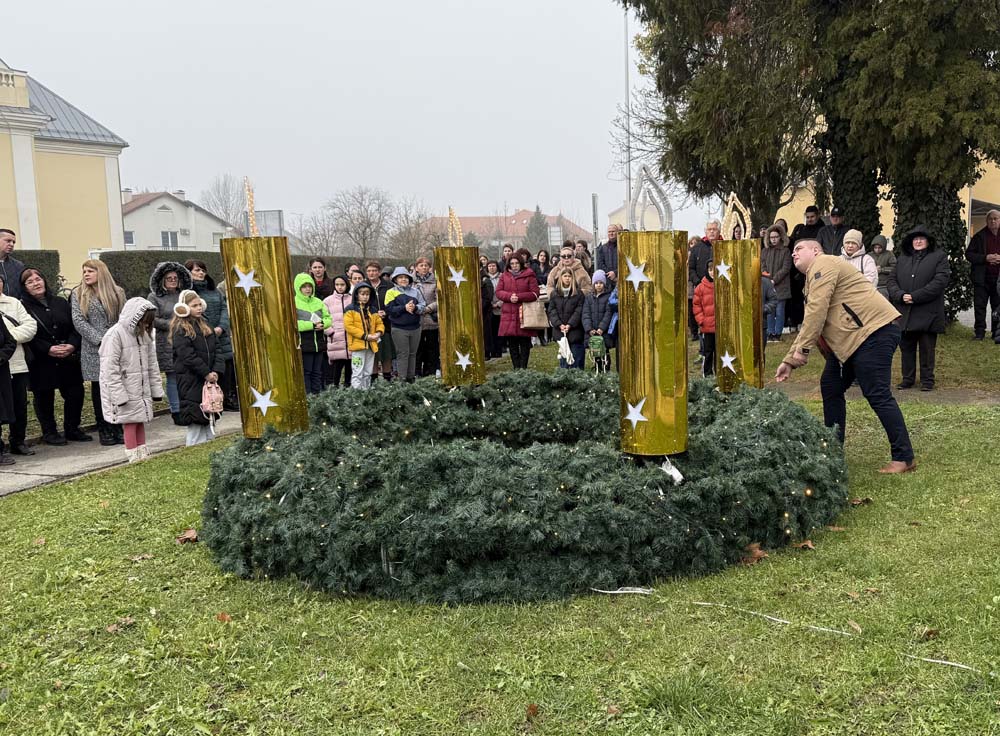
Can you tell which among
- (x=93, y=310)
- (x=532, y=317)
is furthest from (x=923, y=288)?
(x=93, y=310)

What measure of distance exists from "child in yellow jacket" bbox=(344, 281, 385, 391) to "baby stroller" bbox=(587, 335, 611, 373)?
2.99 metres

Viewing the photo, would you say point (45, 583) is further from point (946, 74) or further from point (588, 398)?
point (946, 74)

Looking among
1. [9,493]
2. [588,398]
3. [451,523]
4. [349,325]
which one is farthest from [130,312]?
[451,523]

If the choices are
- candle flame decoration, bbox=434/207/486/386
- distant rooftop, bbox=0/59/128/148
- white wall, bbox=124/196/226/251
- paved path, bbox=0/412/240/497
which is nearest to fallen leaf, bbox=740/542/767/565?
candle flame decoration, bbox=434/207/486/386

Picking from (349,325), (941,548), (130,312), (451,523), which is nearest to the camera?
(451,523)

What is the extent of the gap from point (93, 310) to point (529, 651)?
24.4 ft

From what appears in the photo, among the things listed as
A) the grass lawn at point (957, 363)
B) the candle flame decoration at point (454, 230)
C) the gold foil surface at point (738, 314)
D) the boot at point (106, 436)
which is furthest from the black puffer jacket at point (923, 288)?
the boot at point (106, 436)

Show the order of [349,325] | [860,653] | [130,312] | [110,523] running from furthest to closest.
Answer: [349,325], [130,312], [110,523], [860,653]

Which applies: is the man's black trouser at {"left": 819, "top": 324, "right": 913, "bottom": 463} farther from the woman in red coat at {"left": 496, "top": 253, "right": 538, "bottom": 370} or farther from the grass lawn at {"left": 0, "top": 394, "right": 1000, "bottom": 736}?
the woman in red coat at {"left": 496, "top": 253, "right": 538, "bottom": 370}

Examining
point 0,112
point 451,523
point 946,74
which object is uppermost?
point 0,112

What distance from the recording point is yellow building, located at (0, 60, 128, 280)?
108 ft

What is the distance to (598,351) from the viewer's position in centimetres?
1241

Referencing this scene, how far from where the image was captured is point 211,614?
4.76 metres

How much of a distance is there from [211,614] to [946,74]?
12500 millimetres
